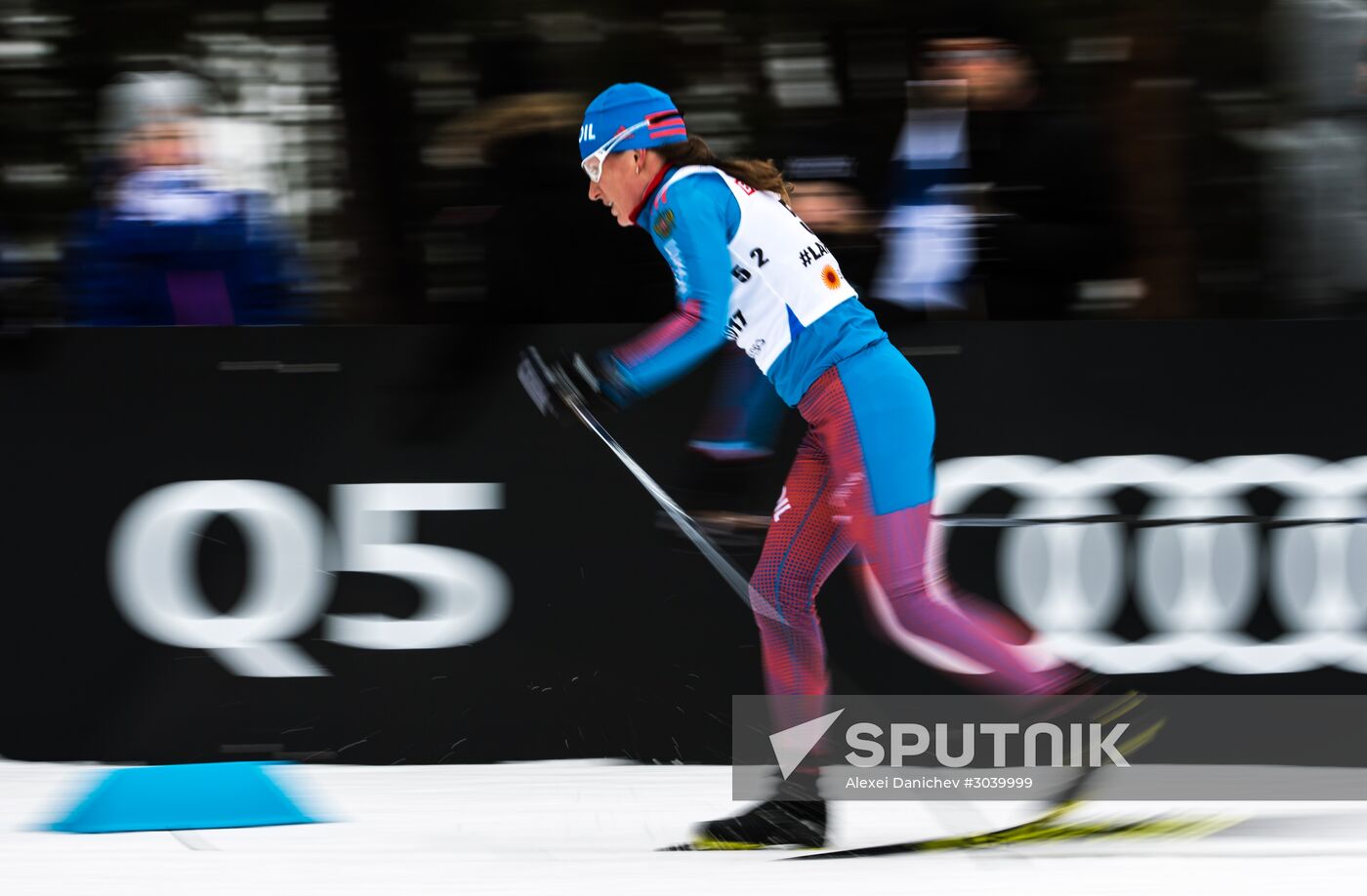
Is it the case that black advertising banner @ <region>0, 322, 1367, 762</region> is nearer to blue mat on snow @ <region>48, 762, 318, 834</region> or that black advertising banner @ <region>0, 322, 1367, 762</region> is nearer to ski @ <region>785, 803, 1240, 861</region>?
blue mat on snow @ <region>48, 762, 318, 834</region>

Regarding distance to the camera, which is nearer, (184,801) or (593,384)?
(593,384)

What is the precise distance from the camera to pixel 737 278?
4.17 metres

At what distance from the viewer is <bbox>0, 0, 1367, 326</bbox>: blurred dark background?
5.32m

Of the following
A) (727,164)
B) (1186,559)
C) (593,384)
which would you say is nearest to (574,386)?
(593,384)

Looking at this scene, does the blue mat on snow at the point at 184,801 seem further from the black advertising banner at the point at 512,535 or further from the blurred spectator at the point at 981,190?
the blurred spectator at the point at 981,190

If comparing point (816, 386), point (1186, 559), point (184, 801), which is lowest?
point (184, 801)

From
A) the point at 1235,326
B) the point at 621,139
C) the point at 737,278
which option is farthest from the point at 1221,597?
the point at 621,139

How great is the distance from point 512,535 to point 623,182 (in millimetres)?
1362

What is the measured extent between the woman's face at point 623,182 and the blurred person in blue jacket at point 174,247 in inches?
58.6

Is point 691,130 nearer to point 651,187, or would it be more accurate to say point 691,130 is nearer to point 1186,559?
point 651,187

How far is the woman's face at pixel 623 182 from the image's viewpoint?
13.7 ft

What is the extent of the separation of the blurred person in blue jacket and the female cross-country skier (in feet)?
5.08

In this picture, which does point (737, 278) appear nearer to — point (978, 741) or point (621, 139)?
point (621, 139)

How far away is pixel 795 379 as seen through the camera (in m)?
4.20
